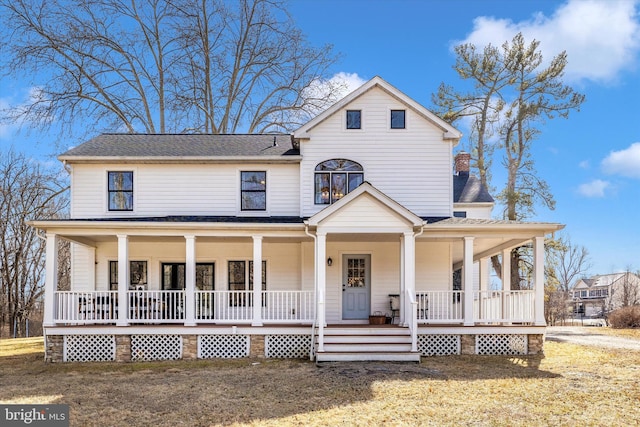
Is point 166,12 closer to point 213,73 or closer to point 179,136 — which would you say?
point 213,73

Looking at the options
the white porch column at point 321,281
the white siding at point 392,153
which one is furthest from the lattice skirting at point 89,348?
the white siding at point 392,153

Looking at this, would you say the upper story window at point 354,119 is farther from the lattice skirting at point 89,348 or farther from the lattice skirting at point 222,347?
the lattice skirting at point 89,348

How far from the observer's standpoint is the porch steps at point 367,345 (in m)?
11.5

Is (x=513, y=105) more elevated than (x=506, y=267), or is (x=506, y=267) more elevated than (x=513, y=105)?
(x=513, y=105)

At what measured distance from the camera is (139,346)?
500 inches

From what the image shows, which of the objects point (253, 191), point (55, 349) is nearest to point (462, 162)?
point (253, 191)

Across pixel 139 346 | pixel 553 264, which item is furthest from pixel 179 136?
pixel 553 264

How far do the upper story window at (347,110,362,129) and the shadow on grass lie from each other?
23.2 feet

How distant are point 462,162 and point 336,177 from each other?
1216 centimetres

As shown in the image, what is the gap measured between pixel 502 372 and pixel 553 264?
16476mm

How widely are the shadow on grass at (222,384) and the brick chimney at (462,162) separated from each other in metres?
14.0

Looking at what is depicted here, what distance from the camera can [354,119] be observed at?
1500 centimetres

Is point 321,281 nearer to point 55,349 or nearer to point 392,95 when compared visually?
point 392,95

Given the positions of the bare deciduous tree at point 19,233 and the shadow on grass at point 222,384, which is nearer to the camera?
the shadow on grass at point 222,384
